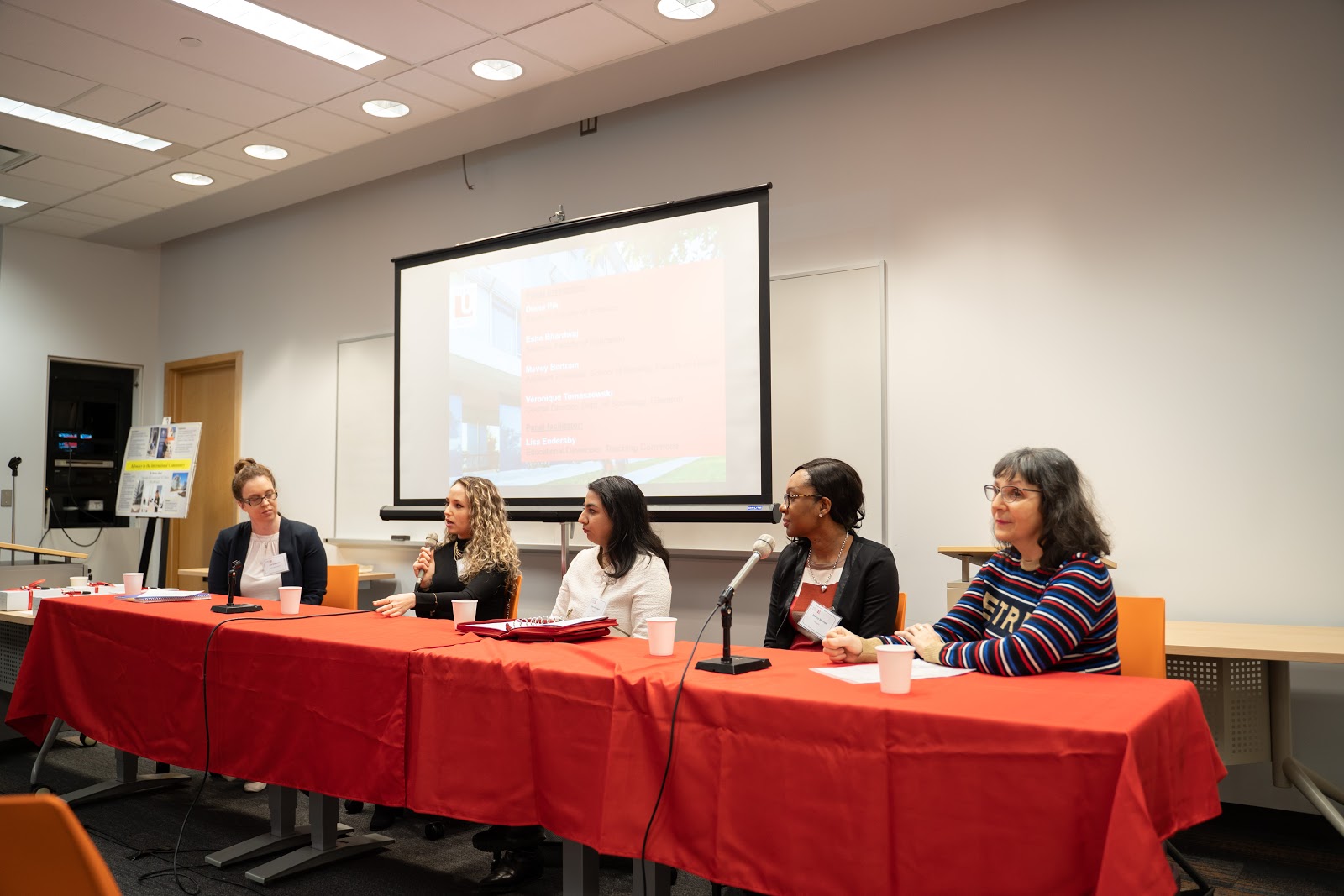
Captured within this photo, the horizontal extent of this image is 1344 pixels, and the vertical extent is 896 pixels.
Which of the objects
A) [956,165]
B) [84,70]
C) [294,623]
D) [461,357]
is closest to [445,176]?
[461,357]

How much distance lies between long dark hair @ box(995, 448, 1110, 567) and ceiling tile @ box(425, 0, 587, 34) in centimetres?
259

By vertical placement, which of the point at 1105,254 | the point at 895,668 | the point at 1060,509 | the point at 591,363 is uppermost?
the point at 1105,254

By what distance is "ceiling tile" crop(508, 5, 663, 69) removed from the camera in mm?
3773

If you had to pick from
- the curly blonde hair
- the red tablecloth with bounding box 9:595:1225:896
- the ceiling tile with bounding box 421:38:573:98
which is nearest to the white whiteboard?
the curly blonde hair

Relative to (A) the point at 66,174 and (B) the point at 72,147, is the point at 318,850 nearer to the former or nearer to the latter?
(B) the point at 72,147

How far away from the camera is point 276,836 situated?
2.87 metres

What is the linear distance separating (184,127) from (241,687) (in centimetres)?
352

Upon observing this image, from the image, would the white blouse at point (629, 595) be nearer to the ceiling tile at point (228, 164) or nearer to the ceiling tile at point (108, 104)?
the ceiling tile at point (108, 104)

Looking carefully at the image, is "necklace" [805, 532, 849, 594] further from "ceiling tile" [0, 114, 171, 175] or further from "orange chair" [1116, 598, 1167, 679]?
"ceiling tile" [0, 114, 171, 175]

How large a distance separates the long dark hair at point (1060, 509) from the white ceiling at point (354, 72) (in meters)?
2.37

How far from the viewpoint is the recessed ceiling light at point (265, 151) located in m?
5.20

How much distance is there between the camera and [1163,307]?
11.5 ft

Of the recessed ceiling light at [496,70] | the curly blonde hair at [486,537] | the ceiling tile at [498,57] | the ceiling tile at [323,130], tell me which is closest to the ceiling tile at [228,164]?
the ceiling tile at [323,130]

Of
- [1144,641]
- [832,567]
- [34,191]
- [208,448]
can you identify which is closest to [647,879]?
[832,567]
